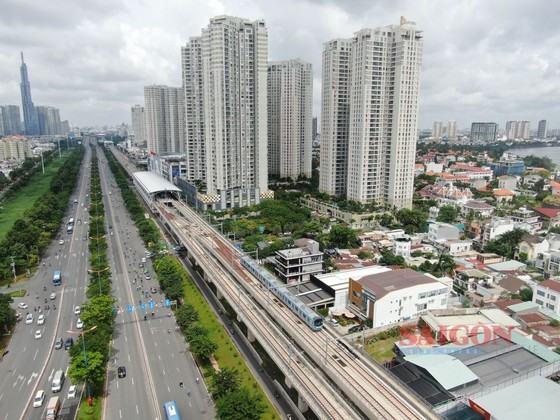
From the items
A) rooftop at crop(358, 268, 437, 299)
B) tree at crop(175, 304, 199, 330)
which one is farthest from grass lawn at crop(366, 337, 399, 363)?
tree at crop(175, 304, 199, 330)

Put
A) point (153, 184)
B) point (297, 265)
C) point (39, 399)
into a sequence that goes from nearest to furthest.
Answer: point (39, 399), point (297, 265), point (153, 184)

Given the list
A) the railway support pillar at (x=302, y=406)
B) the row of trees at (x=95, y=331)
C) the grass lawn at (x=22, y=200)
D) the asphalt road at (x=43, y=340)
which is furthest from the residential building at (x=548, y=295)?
the grass lawn at (x=22, y=200)

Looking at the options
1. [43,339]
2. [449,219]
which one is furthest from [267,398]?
[449,219]

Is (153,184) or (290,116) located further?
(290,116)

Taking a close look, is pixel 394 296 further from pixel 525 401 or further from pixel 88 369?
pixel 88 369

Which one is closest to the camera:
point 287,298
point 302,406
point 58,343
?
point 302,406

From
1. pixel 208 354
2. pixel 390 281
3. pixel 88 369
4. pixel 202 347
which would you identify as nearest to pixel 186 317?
pixel 202 347
